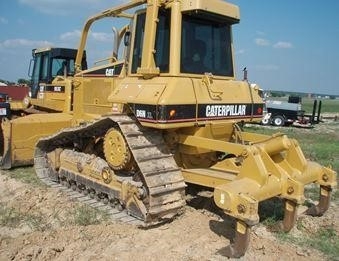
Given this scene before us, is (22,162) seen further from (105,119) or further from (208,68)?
(208,68)

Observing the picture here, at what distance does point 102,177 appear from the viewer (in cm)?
656

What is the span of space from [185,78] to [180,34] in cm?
62

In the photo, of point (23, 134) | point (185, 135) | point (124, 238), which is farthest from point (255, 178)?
point (23, 134)

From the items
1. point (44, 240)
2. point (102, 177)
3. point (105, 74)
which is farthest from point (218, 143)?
point (105, 74)

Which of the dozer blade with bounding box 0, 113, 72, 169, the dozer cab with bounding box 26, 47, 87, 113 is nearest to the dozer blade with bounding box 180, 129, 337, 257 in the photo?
the dozer blade with bounding box 0, 113, 72, 169

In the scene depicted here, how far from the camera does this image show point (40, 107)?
36.4 feet

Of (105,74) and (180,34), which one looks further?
(105,74)

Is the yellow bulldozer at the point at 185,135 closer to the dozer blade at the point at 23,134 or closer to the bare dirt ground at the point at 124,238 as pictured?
the bare dirt ground at the point at 124,238

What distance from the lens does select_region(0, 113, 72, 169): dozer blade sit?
853 cm

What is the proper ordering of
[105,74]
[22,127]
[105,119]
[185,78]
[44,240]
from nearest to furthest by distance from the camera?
[44,240], [185,78], [105,119], [105,74], [22,127]

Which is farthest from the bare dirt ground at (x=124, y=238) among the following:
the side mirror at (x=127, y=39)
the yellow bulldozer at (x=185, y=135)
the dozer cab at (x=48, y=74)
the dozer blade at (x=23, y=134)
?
the dozer cab at (x=48, y=74)

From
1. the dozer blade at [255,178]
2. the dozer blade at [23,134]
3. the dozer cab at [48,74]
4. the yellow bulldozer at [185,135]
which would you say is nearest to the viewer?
the dozer blade at [255,178]

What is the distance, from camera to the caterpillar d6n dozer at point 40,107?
8.60m

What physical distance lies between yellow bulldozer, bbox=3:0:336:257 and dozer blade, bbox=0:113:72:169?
5.51 feet
